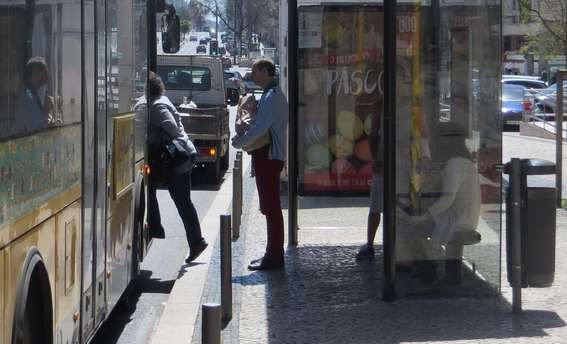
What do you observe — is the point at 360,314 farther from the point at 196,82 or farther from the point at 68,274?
the point at 196,82

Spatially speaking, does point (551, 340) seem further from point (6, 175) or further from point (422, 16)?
point (6, 175)

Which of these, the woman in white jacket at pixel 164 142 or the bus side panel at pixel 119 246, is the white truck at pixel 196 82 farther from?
the bus side panel at pixel 119 246

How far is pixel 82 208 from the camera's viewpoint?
6363 millimetres

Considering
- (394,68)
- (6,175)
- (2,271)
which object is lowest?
(2,271)

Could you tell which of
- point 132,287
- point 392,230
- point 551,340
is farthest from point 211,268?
point 551,340

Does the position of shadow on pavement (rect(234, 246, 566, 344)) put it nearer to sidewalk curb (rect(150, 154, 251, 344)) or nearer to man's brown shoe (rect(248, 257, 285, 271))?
man's brown shoe (rect(248, 257, 285, 271))

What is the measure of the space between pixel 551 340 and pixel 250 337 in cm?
207

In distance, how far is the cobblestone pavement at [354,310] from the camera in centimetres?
766

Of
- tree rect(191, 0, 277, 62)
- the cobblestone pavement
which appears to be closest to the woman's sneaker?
the cobblestone pavement

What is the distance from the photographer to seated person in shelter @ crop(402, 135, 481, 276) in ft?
29.1

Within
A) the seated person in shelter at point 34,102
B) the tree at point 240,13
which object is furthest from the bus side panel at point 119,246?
the tree at point 240,13

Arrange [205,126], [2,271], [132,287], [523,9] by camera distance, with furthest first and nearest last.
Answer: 1. [205,126]
2. [523,9]
3. [132,287]
4. [2,271]

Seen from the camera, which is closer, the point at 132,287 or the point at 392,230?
the point at 392,230

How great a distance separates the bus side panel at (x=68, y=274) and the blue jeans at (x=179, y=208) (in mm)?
4437
